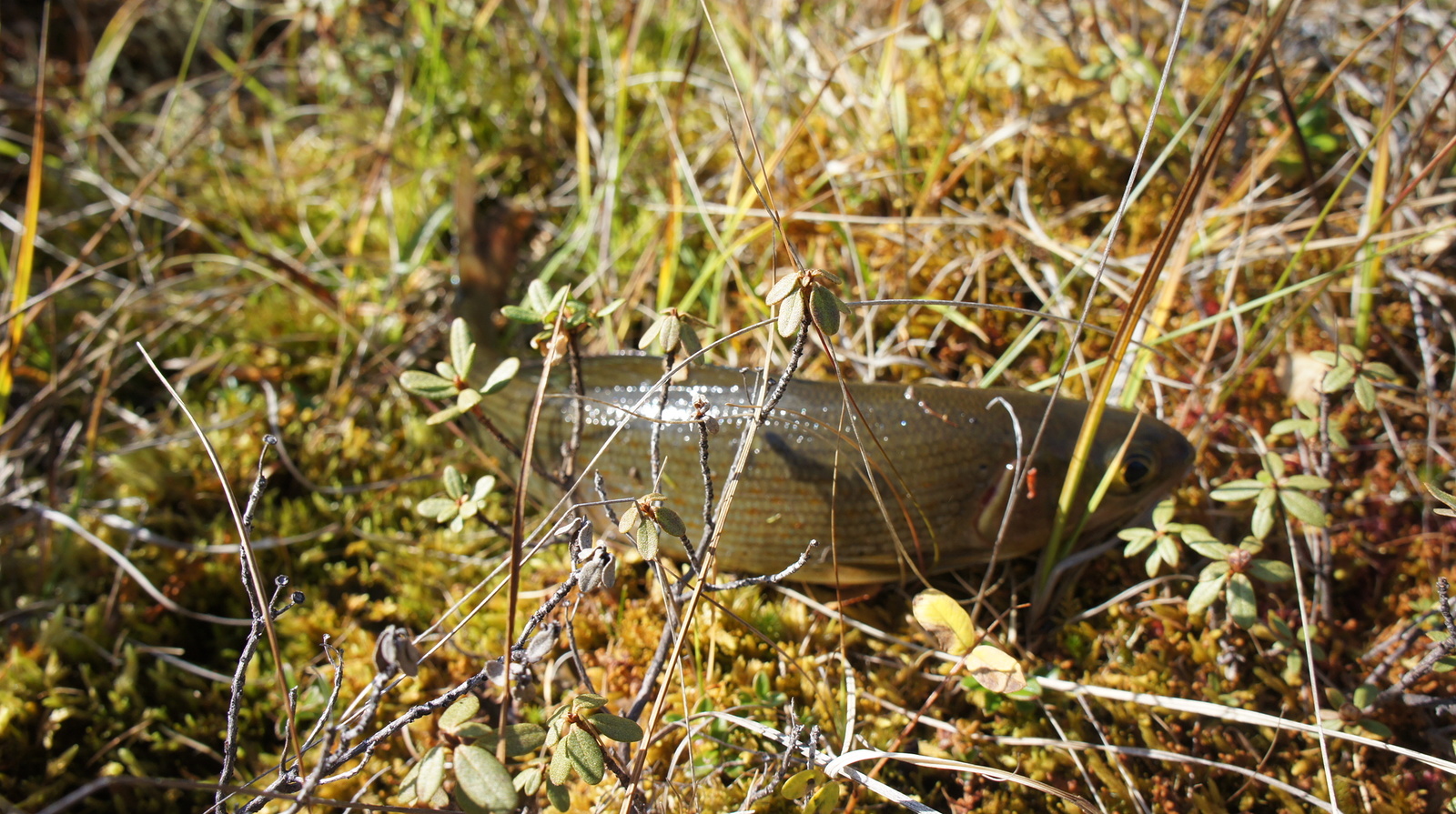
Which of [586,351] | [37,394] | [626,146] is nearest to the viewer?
[37,394]

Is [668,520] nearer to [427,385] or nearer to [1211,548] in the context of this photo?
[427,385]

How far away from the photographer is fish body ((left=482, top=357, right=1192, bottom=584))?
266 cm

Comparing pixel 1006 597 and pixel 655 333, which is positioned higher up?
pixel 655 333

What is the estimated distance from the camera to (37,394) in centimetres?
355

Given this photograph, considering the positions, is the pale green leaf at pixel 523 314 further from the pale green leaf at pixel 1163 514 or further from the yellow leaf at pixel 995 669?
the pale green leaf at pixel 1163 514

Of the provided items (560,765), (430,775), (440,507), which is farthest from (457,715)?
(440,507)

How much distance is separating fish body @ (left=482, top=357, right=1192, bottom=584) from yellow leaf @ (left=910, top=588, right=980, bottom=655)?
47 centimetres

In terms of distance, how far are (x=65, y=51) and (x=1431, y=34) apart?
23.1 ft

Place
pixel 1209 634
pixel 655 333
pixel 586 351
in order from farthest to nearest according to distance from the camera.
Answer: pixel 586 351
pixel 1209 634
pixel 655 333

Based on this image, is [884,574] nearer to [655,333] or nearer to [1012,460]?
[1012,460]

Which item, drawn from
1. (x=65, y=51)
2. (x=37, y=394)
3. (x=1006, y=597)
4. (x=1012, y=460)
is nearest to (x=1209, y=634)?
(x=1006, y=597)

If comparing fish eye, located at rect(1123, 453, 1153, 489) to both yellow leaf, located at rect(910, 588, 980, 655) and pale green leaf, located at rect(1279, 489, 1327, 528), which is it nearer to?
pale green leaf, located at rect(1279, 489, 1327, 528)

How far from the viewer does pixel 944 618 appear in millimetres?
2117

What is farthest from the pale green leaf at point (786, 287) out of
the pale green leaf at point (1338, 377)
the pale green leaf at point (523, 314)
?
the pale green leaf at point (1338, 377)
